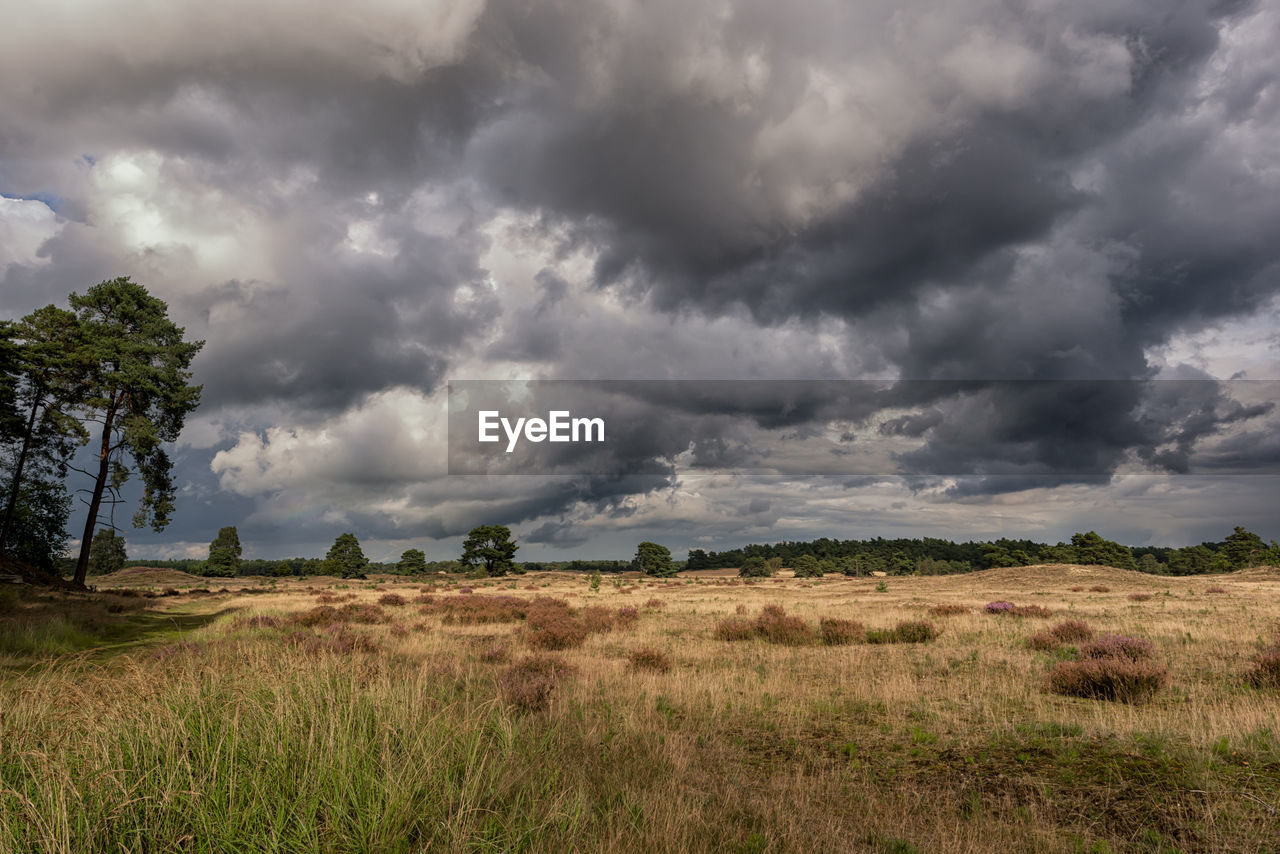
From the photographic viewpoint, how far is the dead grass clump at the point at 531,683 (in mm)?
9242

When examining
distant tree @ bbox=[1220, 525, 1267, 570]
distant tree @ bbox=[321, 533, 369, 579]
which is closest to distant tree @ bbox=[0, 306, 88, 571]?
distant tree @ bbox=[321, 533, 369, 579]

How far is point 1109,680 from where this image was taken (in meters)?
10.1

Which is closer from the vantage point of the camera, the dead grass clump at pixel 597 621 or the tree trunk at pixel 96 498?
the dead grass clump at pixel 597 621

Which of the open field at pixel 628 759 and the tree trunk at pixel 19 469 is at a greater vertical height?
the tree trunk at pixel 19 469

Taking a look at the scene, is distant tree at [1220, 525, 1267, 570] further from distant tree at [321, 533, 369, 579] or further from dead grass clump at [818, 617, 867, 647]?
distant tree at [321, 533, 369, 579]

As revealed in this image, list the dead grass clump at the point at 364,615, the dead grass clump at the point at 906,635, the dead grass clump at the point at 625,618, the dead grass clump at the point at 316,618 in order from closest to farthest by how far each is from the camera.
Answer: the dead grass clump at the point at 906,635, the dead grass clump at the point at 316,618, the dead grass clump at the point at 625,618, the dead grass clump at the point at 364,615

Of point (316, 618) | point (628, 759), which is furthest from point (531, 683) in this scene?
point (316, 618)

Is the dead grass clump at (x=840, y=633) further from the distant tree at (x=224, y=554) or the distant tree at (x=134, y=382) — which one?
the distant tree at (x=224, y=554)

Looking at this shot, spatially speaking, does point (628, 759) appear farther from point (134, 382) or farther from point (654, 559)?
point (654, 559)

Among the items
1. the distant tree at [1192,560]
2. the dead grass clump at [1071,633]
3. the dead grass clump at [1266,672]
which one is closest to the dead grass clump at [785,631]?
the dead grass clump at [1071,633]

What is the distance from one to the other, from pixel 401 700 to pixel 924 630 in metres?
16.6

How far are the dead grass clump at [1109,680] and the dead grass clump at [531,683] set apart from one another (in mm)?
9351

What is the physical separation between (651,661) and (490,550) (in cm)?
8090

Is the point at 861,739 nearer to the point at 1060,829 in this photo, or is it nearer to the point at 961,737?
the point at 961,737
